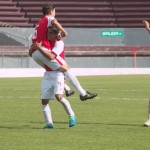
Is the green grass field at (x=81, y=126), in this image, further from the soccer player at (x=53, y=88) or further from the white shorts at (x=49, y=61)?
the white shorts at (x=49, y=61)

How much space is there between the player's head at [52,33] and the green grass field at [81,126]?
1.48m

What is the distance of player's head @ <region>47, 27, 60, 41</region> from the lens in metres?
11.2

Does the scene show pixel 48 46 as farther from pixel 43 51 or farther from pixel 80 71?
pixel 80 71

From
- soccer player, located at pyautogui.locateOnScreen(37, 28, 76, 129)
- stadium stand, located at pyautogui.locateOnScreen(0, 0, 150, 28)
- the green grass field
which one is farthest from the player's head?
stadium stand, located at pyautogui.locateOnScreen(0, 0, 150, 28)

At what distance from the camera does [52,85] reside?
11.2m

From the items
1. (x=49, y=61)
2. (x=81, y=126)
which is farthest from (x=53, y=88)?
(x=81, y=126)

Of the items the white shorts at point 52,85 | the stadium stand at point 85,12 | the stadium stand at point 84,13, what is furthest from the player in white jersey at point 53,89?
the stadium stand at point 85,12

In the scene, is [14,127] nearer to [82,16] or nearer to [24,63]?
[24,63]

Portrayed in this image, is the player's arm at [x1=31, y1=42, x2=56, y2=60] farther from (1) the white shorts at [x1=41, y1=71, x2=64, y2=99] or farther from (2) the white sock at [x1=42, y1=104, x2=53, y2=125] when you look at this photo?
(2) the white sock at [x1=42, y1=104, x2=53, y2=125]

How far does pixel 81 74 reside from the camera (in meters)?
40.0

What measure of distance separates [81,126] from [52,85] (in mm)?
902

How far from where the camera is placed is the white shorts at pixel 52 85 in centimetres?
1121

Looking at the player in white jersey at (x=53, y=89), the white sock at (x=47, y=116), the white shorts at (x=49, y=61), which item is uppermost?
the white shorts at (x=49, y=61)

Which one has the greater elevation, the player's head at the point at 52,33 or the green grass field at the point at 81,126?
the player's head at the point at 52,33
